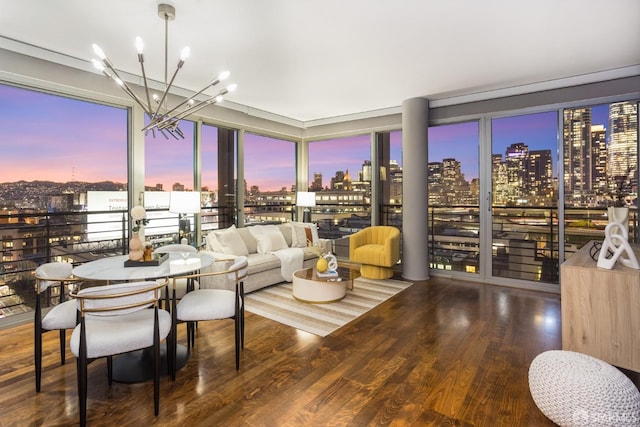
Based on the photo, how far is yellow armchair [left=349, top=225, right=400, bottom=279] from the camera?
5.05 meters

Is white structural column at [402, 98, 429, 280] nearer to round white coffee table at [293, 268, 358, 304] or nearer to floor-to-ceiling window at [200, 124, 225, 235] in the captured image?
Answer: round white coffee table at [293, 268, 358, 304]

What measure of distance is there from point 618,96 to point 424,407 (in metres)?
4.38

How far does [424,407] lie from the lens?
2.07 metres

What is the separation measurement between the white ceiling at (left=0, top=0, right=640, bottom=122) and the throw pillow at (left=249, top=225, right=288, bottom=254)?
2106 millimetres

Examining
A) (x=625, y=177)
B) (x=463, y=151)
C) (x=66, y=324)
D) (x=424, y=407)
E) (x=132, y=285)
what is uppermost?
(x=463, y=151)

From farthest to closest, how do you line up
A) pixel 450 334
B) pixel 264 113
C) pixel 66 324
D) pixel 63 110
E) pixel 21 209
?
1. pixel 264 113
2. pixel 63 110
3. pixel 21 209
4. pixel 450 334
5. pixel 66 324

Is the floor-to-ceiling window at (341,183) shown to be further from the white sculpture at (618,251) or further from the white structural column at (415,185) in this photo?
the white sculpture at (618,251)

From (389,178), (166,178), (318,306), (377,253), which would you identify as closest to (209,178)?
(166,178)

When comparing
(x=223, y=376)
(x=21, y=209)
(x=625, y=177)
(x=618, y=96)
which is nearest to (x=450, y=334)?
(x=223, y=376)

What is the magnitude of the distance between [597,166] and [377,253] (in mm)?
2978

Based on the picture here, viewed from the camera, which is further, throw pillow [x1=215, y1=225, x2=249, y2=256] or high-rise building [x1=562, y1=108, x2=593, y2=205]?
throw pillow [x1=215, y1=225, x2=249, y2=256]

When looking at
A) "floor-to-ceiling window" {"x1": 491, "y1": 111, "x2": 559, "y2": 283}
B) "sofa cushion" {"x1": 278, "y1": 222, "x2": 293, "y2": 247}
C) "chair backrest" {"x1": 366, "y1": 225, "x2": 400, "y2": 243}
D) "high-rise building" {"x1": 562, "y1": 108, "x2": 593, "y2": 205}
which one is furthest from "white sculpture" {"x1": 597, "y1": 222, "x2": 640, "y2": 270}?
"sofa cushion" {"x1": 278, "y1": 222, "x2": 293, "y2": 247}

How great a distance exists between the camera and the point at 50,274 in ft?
7.72

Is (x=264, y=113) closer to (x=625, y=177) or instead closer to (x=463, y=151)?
(x=463, y=151)
